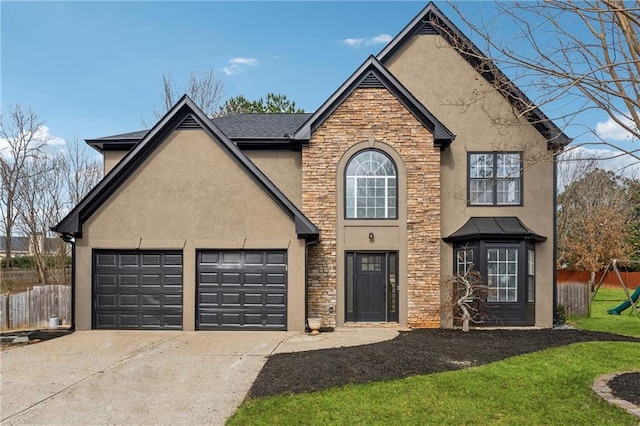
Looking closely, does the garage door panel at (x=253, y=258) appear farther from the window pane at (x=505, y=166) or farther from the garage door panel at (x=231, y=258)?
the window pane at (x=505, y=166)

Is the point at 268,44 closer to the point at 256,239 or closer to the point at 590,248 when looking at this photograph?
the point at 256,239

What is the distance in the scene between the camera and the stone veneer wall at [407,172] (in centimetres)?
1395

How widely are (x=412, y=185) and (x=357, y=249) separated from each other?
2466 millimetres

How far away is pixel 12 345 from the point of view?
37.3ft

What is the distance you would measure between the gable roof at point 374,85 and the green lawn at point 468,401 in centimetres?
720

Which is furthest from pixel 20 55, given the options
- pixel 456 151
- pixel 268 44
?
pixel 456 151

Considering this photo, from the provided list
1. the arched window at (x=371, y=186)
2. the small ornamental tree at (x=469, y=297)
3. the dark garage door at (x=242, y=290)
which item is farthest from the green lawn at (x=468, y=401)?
the arched window at (x=371, y=186)

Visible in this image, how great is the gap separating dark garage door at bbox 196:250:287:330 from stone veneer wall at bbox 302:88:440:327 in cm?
131

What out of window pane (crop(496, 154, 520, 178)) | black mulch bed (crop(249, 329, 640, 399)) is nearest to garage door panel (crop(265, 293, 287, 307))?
black mulch bed (crop(249, 329, 640, 399))

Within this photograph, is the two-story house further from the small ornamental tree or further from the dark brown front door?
the small ornamental tree

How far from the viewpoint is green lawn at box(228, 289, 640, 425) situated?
6328 mm

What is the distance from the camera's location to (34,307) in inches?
569

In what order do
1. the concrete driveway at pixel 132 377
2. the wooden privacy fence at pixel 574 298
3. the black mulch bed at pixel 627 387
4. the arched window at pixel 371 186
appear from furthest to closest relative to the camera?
the wooden privacy fence at pixel 574 298, the arched window at pixel 371 186, the black mulch bed at pixel 627 387, the concrete driveway at pixel 132 377

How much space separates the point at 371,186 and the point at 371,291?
122 inches
